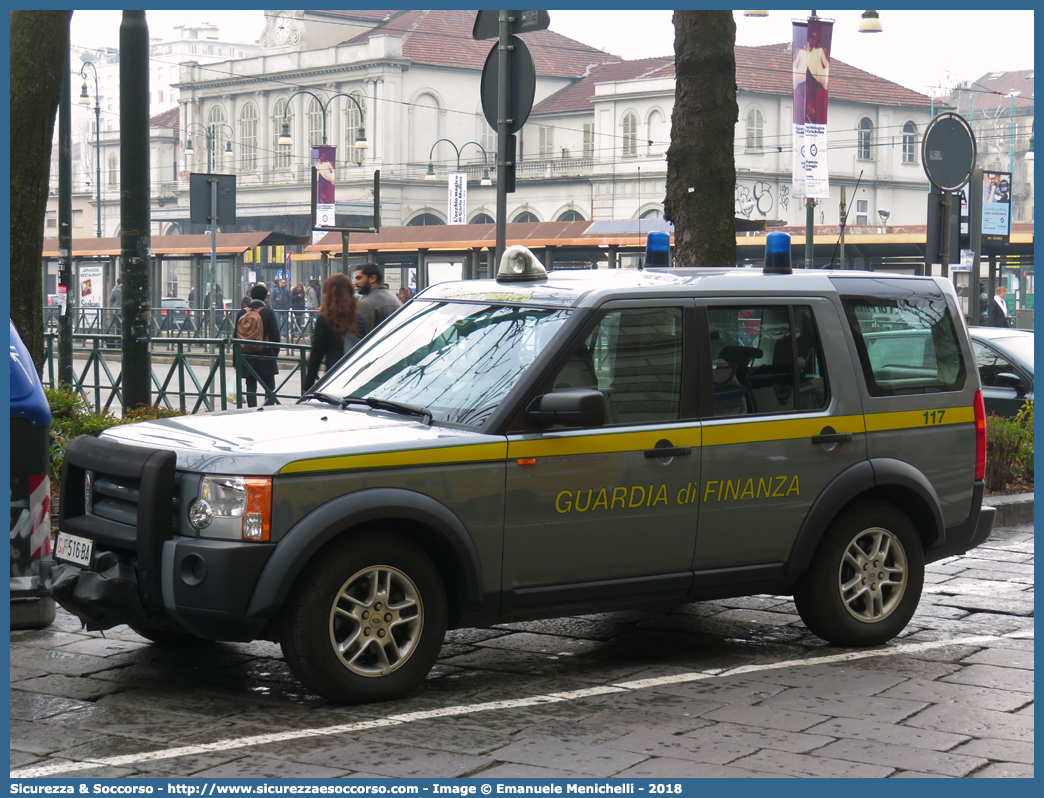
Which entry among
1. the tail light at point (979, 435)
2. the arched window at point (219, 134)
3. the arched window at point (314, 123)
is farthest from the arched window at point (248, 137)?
the tail light at point (979, 435)

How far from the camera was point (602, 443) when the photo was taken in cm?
603

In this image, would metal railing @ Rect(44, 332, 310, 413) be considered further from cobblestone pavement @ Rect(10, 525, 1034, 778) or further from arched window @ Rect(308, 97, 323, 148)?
arched window @ Rect(308, 97, 323, 148)

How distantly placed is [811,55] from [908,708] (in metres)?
15.3

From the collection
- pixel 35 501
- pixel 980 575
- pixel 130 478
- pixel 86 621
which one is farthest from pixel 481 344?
pixel 980 575

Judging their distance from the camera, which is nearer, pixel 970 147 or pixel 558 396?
pixel 558 396

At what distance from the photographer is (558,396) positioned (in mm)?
5777

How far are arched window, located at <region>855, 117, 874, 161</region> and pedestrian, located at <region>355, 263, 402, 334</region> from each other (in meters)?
68.6

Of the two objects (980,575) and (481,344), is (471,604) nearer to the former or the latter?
(481,344)

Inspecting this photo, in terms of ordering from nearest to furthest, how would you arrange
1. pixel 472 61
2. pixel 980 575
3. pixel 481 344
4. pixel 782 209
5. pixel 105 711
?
1. pixel 105 711
2. pixel 481 344
3. pixel 980 575
4. pixel 782 209
5. pixel 472 61

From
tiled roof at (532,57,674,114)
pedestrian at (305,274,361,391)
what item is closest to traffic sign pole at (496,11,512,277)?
pedestrian at (305,274,361,391)

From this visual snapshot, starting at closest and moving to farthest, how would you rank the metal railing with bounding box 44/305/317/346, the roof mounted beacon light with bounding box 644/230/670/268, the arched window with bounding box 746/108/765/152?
1. the roof mounted beacon light with bounding box 644/230/670/268
2. the metal railing with bounding box 44/305/317/346
3. the arched window with bounding box 746/108/765/152

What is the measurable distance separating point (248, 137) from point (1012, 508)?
81570mm

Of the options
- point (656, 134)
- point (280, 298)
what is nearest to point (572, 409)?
point (280, 298)

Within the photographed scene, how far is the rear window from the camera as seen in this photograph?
691 centimetres
